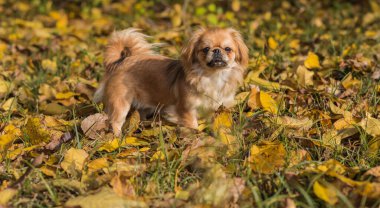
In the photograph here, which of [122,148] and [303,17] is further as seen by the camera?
[303,17]

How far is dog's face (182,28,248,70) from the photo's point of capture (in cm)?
378

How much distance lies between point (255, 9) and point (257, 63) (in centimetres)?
342

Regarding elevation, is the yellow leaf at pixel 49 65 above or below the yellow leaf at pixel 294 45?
below

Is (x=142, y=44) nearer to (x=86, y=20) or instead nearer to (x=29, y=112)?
(x=29, y=112)

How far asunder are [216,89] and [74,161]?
1377 millimetres

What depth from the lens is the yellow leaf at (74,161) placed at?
2.82 meters

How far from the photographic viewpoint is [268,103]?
3693mm

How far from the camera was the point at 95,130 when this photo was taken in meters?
3.40

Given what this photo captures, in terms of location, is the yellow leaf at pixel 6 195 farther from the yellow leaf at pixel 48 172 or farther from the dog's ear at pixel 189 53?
the dog's ear at pixel 189 53

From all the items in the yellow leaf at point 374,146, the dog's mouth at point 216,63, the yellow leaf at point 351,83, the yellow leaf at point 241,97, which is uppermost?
the dog's mouth at point 216,63

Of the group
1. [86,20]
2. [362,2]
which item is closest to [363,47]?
[362,2]

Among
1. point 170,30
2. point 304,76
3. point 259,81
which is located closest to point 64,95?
point 259,81

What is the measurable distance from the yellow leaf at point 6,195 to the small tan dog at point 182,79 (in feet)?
3.67

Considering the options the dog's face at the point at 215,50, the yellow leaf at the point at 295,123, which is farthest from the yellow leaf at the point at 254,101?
the yellow leaf at the point at 295,123
